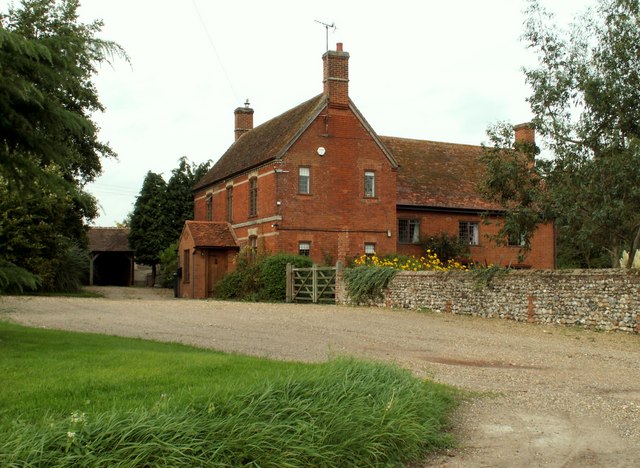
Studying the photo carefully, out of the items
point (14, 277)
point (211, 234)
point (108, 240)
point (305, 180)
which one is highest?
point (305, 180)

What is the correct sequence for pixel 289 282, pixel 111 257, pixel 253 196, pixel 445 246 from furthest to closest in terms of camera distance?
pixel 111 257 < pixel 445 246 < pixel 253 196 < pixel 289 282

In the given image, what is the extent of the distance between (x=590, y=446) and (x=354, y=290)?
66.8 ft

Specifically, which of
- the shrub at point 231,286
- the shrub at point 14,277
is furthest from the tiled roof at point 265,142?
the shrub at point 14,277

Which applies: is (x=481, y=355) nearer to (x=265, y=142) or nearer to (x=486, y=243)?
(x=265, y=142)

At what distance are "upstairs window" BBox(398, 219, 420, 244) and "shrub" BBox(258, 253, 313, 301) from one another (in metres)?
8.07

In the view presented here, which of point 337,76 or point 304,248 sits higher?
point 337,76

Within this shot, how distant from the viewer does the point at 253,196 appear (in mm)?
37906

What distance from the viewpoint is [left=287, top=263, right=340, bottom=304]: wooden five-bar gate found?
29516mm

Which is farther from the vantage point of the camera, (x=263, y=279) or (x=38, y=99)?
A: (x=263, y=279)

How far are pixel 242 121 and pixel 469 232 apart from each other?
17.2m

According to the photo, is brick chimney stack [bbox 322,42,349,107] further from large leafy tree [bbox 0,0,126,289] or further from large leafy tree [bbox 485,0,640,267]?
large leafy tree [bbox 0,0,126,289]

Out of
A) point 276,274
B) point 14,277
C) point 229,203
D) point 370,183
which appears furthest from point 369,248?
point 14,277

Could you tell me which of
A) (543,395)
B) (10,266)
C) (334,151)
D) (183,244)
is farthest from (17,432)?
(183,244)

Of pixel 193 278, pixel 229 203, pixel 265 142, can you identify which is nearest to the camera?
pixel 193 278
